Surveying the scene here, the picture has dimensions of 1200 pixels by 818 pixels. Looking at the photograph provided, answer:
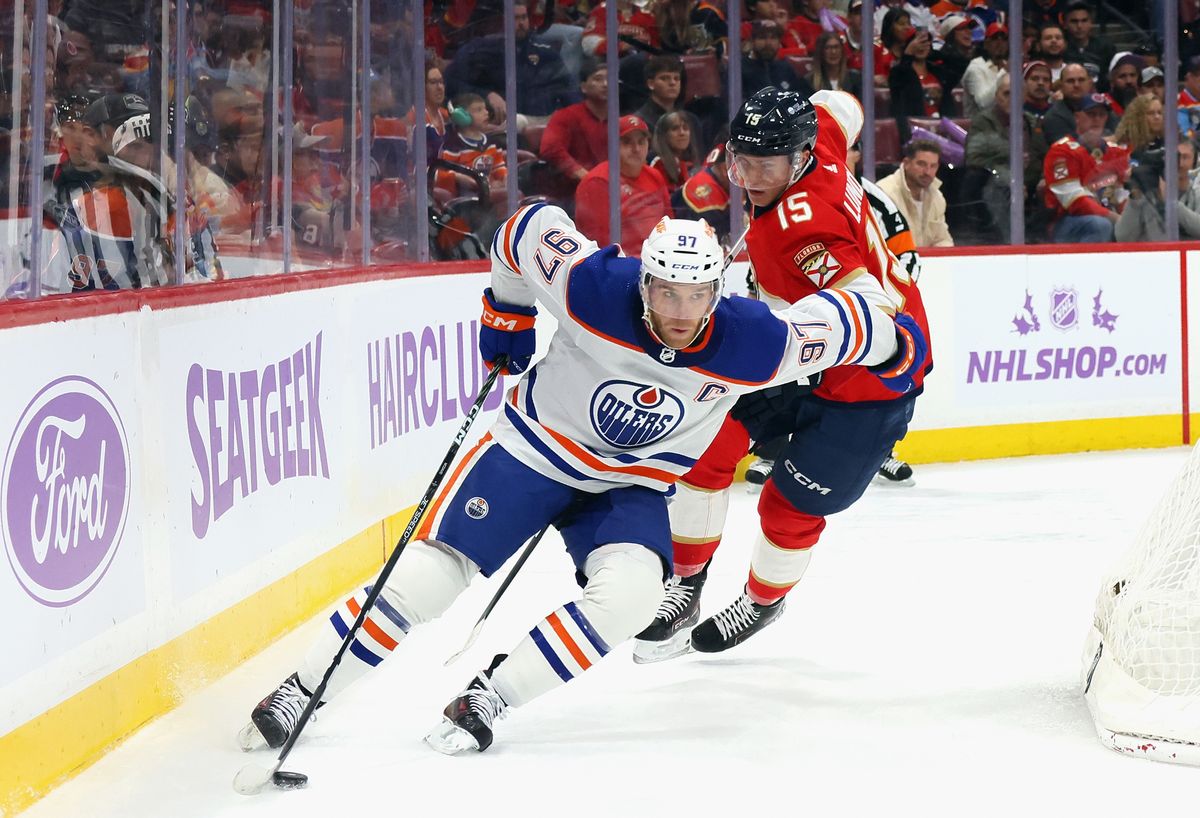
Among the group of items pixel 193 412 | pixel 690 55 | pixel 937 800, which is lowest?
pixel 937 800

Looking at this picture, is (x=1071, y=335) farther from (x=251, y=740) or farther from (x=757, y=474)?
(x=251, y=740)

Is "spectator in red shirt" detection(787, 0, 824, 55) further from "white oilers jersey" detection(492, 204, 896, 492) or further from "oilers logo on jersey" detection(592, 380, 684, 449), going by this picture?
"oilers logo on jersey" detection(592, 380, 684, 449)

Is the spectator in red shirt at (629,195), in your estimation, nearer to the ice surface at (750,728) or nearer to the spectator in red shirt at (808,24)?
the spectator in red shirt at (808,24)

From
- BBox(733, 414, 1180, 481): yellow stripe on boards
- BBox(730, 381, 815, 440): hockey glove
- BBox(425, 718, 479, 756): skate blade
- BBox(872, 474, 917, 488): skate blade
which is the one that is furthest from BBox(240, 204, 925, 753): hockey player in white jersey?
BBox(733, 414, 1180, 481): yellow stripe on boards

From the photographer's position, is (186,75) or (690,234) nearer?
(690,234)

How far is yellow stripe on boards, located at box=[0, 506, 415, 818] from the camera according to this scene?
8.21ft

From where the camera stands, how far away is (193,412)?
10.5 feet

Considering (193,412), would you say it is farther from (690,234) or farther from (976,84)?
(976,84)

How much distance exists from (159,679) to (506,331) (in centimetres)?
97

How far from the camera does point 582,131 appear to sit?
6.36 m

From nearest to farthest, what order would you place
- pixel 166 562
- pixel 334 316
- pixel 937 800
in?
1. pixel 937 800
2. pixel 166 562
3. pixel 334 316

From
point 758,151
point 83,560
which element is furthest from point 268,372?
point 758,151

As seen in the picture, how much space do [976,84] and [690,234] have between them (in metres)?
4.80

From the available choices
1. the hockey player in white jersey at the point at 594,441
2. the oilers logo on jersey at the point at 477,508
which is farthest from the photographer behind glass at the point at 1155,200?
the oilers logo on jersey at the point at 477,508
